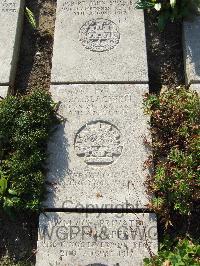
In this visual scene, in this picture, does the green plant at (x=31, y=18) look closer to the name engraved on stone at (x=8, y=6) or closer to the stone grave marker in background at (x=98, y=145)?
the name engraved on stone at (x=8, y=6)

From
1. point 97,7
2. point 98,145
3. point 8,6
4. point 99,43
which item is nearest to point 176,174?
point 98,145

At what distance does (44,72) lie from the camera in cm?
641

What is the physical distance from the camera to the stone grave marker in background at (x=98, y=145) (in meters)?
4.93

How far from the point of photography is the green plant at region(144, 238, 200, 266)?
4621 millimetres

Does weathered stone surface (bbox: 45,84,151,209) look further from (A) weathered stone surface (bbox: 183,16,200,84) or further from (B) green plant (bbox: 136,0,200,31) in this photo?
(B) green plant (bbox: 136,0,200,31)

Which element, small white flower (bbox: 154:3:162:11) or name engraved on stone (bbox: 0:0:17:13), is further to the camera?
name engraved on stone (bbox: 0:0:17:13)

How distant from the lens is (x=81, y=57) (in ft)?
20.0

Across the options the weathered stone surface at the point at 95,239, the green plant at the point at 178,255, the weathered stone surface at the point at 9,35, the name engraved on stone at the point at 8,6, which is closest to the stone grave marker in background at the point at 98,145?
the weathered stone surface at the point at 95,239

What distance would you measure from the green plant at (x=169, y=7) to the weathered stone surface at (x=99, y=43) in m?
0.19

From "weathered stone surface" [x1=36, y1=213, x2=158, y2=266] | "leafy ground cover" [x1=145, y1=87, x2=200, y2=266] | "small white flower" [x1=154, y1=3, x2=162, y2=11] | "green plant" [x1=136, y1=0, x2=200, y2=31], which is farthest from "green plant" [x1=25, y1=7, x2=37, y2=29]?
"weathered stone surface" [x1=36, y1=213, x2=158, y2=266]

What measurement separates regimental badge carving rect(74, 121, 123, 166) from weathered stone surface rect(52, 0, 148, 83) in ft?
2.35

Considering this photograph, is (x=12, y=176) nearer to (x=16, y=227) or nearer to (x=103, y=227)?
(x=16, y=227)

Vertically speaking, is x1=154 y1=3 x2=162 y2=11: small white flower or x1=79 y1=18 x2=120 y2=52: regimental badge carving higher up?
x1=154 y1=3 x2=162 y2=11: small white flower

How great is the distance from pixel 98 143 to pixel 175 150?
90 centimetres
